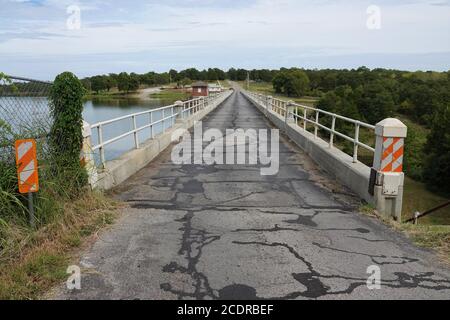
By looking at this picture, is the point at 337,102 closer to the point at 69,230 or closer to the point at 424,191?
the point at 424,191

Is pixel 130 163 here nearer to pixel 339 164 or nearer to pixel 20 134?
pixel 20 134

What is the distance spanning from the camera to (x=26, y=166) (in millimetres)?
4816

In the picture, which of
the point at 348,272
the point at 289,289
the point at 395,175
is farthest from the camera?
the point at 395,175

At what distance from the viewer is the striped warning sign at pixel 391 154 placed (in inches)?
262

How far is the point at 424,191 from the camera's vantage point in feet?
163

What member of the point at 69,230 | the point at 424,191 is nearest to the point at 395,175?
the point at 69,230

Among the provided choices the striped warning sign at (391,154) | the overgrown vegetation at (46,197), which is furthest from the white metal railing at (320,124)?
the overgrown vegetation at (46,197)

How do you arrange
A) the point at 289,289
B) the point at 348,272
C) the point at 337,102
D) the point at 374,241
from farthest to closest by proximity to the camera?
1. the point at 337,102
2. the point at 374,241
3. the point at 348,272
4. the point at 289,289

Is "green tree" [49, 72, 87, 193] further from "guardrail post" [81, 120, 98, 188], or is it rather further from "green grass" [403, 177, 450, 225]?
"green grass" [403, 177, 450, 225]

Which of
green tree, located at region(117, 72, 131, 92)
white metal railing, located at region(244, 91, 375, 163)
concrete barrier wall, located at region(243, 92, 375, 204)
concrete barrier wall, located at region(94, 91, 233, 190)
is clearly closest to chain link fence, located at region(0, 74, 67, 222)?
concrete barrier wall, located at region(94, 91, 233, 190)

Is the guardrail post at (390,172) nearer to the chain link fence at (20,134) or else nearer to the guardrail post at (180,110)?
the chain link fence at (20,134)

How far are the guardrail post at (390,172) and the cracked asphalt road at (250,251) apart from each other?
19.9 inches
